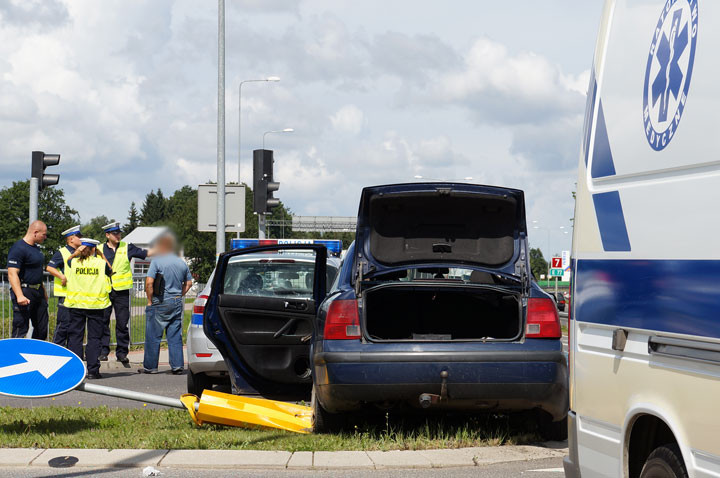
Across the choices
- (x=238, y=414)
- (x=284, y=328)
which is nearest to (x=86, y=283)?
(x=284, y=328)

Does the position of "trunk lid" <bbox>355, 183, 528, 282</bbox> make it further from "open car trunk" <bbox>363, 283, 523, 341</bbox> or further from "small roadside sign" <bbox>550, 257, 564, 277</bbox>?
"small roadside sign" <bbox>550, 257, 564, 277</bbox>

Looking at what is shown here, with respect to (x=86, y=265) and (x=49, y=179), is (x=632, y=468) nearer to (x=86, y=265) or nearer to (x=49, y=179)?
(x=86, y=265)

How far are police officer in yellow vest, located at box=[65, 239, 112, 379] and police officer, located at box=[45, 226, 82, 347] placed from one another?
0.57 feet

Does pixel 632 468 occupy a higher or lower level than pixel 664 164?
lower

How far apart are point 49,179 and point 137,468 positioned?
10.3m

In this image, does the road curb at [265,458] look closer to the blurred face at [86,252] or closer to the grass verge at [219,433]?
the grass verge at [219,433]

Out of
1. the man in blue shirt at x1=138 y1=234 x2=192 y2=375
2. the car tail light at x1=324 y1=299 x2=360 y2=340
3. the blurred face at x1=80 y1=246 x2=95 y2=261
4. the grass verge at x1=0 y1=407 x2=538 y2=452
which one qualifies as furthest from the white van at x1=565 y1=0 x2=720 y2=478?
the man in blue shirt at x1=138 y1=234 x2=192 y2=375

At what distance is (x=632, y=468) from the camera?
14.1 ft

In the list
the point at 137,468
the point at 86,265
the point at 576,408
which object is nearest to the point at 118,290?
the point at 86,265

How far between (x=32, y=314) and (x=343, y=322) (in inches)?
264

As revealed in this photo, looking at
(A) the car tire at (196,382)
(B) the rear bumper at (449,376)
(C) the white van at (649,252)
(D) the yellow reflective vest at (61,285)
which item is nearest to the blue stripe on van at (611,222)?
(C) the white van at (649,252)

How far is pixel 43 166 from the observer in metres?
16.3

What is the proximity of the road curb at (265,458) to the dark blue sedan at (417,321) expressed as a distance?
328mm

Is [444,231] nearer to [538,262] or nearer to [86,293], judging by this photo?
[86,293]
